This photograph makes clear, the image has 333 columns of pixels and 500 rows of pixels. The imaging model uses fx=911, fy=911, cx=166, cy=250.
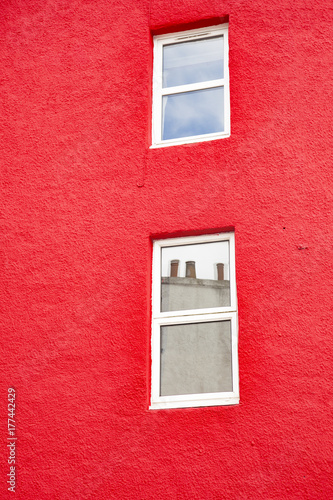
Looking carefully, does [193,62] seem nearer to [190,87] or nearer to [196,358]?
[190,87]

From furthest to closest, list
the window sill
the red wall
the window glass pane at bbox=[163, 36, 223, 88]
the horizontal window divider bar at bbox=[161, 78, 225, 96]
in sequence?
the window glass pane at bbox=[163, 36, 223, 88]
the horizontal window divider bar at bbox=[161, 78, 225, 96]
the window sill
the red wall

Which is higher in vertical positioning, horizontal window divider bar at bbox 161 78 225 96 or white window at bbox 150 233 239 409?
horizontal window divider bar at bbox 161 78 225 96

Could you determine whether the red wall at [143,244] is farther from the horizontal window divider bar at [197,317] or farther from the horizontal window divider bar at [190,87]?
the horizontal window divider bar at [190,87]

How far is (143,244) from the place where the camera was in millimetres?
9062

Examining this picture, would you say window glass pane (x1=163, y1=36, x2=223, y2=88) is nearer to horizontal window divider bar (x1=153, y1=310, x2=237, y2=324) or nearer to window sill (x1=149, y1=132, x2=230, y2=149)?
window sill (x1=149, y1=132, x2=230, y2=149)

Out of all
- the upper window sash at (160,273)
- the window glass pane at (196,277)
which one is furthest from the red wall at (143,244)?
the window glass pane at (196,277)

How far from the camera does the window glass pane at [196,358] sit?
28.1 feet

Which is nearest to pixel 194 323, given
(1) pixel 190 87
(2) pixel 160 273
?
(2) pixel 160 273

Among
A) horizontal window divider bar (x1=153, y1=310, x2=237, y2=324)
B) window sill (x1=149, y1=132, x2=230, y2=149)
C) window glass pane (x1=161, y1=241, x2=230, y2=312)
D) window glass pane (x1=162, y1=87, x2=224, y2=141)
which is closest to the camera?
horizontal window divider bar (x1=153, y1=310, x2=237, y2=324)

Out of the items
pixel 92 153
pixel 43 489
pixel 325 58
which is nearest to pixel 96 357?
pixel 43 489

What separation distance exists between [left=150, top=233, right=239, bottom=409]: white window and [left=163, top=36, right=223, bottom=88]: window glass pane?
1.93m

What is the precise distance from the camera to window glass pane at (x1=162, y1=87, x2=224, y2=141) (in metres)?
9.69

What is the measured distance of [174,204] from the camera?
912 cm

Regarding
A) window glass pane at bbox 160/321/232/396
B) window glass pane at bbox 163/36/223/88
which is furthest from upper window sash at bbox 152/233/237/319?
window glass pane at bbox 163/36/223/88
